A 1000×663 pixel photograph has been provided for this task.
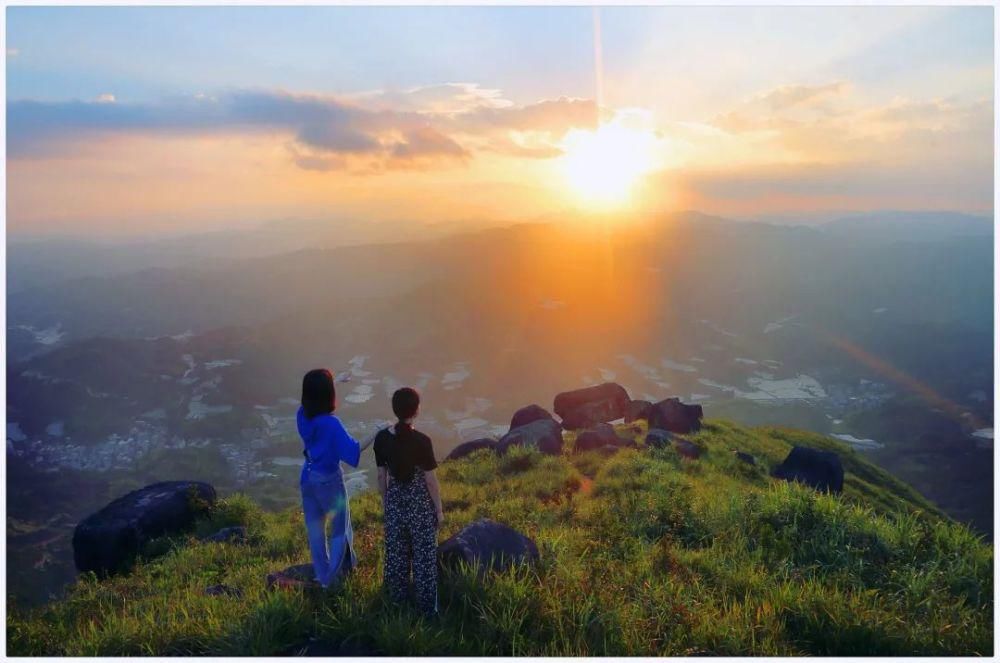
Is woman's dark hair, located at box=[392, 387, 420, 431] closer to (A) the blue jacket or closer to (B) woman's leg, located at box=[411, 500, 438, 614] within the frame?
(A) the blue jacket

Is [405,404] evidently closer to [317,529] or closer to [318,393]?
[318,393]

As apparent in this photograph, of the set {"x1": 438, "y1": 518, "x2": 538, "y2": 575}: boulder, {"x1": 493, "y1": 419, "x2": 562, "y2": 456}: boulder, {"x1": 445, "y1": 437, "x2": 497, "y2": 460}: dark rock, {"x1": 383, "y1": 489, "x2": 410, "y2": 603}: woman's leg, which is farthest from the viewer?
{"x1": 445, "y1": 437, "x2": 497, "y2": 460}: dark rock

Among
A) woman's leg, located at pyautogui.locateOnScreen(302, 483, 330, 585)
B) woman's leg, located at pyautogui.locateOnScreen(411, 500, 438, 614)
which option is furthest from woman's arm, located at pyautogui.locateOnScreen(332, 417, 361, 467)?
woman's leg, located at pyautogui.locateOnScreen(411, 500, 438, 614)

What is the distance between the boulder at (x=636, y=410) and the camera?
33.0 meters

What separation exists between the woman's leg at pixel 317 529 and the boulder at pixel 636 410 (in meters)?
27.0

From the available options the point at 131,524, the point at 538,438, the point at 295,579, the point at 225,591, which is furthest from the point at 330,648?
the point at 538,438

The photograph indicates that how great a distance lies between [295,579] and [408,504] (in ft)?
7.97


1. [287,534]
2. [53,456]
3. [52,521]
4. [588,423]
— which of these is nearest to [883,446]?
[588,423]

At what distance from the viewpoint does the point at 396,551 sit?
7117 mm

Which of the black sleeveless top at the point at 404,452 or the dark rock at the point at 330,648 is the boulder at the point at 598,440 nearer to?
the black sleeveless top at the point at 404,452

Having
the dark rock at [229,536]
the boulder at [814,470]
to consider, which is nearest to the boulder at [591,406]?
the boulder at [814,470]

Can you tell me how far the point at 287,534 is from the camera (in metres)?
13.3

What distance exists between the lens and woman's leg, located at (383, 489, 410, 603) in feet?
23.3

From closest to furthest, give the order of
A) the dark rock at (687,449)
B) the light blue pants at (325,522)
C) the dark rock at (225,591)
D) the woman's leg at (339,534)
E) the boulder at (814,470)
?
the light blue pants at (325,522) → the woman's leg at (339,534) → the dark rock at (225,591) → the boulder at (814,470) → the dark rock at (687,449)
